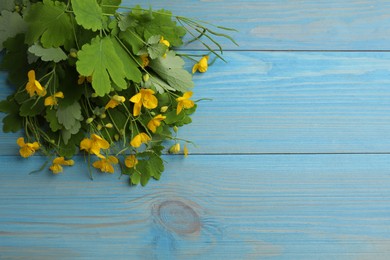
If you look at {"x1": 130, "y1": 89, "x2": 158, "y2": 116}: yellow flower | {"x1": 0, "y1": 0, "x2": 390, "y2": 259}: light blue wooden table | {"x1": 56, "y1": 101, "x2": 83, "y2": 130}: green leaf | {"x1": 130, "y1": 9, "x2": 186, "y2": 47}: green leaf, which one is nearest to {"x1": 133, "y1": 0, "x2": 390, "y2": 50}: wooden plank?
{"x1": 0, "y1": 0, "x2": 390, "y2": 259}: light blue wooden table

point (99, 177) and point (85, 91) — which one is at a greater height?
point (85, 91)

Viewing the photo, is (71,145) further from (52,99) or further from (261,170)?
(261,170)

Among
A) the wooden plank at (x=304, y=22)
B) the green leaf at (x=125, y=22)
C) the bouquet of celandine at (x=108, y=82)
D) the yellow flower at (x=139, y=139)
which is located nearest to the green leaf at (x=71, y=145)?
the bouquet of celandine at (x=108, y=82)

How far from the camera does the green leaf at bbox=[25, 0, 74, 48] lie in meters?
0.91

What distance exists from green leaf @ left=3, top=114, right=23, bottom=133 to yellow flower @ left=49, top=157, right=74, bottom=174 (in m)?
0.09

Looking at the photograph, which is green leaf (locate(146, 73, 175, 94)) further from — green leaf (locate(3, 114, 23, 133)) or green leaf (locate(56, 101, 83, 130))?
green leaf (locate(3, 114, 23, 133))

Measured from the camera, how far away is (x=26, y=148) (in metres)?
1.00

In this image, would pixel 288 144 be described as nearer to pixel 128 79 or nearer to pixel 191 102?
pixel 191 102

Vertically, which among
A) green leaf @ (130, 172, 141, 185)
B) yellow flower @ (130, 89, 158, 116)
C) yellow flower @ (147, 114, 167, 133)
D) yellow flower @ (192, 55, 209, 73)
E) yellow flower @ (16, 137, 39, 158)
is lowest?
yellow flower @ (16, 137, 39, 158)

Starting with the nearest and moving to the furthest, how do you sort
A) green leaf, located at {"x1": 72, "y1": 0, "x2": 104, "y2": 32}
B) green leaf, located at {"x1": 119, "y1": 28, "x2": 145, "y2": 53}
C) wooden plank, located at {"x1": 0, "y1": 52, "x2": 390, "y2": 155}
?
green leaf, located at {"x1": 72, "y1": 0, "x2": 104, "y2": 32} < green leaf, located at {"x1": 119, "y1": 28, "x2": 145, "y2": 53} < wooden plank, located at {"x1": 0, "y1": 52, "x2": 390, "y2": 155}

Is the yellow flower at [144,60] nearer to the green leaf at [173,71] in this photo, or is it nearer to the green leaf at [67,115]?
the green leaf at [173,71]

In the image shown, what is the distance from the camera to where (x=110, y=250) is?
3.42ft

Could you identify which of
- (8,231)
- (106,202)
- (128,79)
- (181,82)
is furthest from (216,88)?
(8,231)

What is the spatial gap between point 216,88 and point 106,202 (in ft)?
0.98
